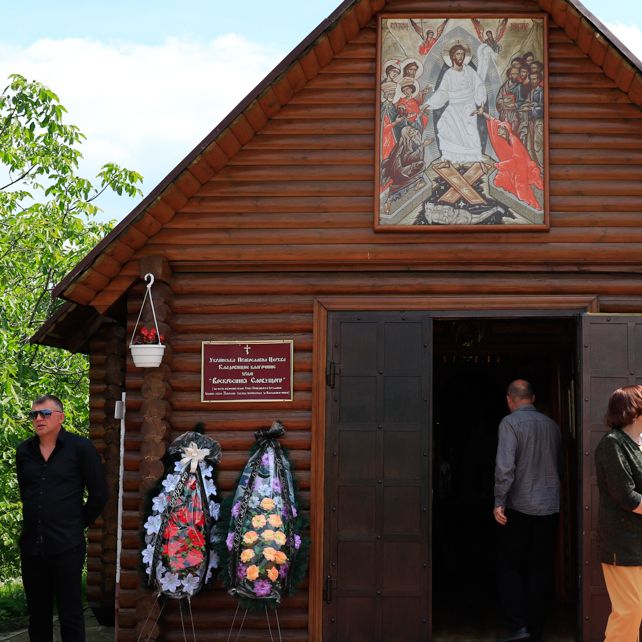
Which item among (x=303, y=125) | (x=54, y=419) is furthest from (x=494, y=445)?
(x=54, y=419)

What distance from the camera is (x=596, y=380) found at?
8586 mm

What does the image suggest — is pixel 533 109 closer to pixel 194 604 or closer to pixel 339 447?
pixel 339 447

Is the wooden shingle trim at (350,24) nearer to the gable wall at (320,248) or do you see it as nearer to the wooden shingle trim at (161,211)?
the gable wall at (320,248)

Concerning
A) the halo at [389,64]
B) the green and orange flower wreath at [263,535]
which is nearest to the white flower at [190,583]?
the green and orange flower wreath at [263,535]

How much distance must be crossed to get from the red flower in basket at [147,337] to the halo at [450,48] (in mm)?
3323

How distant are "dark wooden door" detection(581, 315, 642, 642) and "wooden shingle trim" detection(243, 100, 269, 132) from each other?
312cm

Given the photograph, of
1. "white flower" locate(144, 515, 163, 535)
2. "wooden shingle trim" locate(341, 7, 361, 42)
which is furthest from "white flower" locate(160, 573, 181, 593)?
"wooden shingle trim" locate(341, 7, 361, 42)

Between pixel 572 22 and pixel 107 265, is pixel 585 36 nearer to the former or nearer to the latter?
pixel 572 22

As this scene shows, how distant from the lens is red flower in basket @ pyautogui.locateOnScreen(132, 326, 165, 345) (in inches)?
345

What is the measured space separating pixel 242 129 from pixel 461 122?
6.01ft

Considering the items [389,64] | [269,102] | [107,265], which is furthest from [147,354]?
[389,64]

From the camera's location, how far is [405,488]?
877 centimetres

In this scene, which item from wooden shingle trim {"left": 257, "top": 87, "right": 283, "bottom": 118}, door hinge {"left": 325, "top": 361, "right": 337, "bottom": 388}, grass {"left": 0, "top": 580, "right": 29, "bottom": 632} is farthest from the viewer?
grass {"left": 0, "top": 580, "right": 29, "bottom": 632}

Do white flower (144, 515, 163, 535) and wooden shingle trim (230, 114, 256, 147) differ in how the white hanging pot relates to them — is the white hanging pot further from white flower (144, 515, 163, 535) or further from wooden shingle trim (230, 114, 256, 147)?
wooden shingle trim (230, 114, 256, 147)
